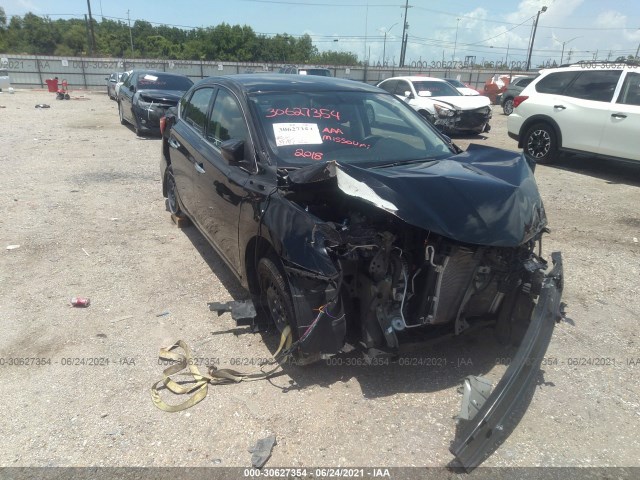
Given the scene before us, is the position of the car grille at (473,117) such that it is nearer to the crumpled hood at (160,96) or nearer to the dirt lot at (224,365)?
the dirt lot at (224,365)

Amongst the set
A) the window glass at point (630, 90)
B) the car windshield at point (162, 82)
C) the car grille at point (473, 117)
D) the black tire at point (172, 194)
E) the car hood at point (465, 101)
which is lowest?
the black tire at point (172, 194)

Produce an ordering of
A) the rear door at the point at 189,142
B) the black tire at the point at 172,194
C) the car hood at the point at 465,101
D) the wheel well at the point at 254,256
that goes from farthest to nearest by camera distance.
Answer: the car hood at the point at 465,101 < the black tire at the point at 172,194 < the rear door at the point at 189,142 < the wheel well at the point at 254,256

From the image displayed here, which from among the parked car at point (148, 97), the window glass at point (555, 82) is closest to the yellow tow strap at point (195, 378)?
the window glass at point (555, 82)

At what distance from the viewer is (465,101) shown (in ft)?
42.8

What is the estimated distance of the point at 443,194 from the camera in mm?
2744

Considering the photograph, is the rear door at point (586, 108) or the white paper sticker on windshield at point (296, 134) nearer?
the white paper sticker on windshield at point (296, 134)

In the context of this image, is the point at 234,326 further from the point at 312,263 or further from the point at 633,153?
the point at 633,153

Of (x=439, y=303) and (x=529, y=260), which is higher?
(x=529, y=260)

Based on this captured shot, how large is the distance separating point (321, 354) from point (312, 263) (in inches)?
22.7

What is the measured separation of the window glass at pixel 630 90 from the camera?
8086 mm

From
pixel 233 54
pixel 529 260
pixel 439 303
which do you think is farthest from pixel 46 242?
pixel 233 54

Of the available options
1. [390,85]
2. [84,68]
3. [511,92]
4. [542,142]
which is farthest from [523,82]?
[84,68]

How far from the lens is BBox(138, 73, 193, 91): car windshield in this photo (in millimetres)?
13305

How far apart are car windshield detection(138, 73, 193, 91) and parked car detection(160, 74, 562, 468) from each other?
35.5 feet
